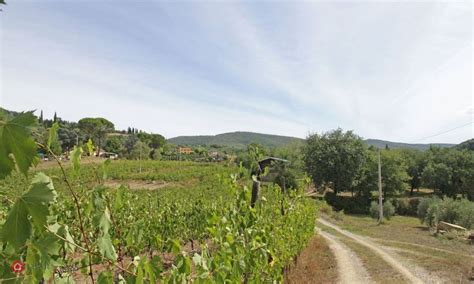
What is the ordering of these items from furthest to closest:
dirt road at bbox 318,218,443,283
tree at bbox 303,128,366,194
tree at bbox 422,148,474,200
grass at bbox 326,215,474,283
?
tree at bbox 422,148,474,200 < tree at bbox 303,128,366,194 < grass at bbox 326,215,474,283 < dirt road at bbox 318,218,443,283

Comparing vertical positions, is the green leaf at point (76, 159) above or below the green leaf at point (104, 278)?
above

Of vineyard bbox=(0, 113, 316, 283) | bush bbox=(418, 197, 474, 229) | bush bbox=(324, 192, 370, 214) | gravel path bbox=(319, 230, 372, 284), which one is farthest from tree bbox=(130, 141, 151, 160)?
vineyard bbox=(0, 113, 316, 283)

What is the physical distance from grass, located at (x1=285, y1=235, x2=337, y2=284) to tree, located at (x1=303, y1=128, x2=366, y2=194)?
28915 millimetres

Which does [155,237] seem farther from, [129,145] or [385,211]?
[129,145]

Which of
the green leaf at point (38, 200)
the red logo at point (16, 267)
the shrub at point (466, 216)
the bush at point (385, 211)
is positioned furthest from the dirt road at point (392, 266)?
the bush at point (385, 211)

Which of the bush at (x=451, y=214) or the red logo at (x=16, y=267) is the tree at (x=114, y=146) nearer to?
the bush at (x=451, y=214)

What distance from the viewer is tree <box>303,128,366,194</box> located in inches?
1618

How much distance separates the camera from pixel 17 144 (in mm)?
826

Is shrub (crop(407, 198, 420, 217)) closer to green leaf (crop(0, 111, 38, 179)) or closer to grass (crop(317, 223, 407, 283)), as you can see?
grass (crop(317, 223, 407, 283))

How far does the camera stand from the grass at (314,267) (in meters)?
8.26

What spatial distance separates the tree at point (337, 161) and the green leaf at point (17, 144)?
42.4 m

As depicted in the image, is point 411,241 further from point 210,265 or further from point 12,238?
point 12,238

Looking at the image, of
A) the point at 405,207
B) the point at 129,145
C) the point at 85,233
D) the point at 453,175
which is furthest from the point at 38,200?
the point at 129,145

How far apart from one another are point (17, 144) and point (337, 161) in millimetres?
42913
